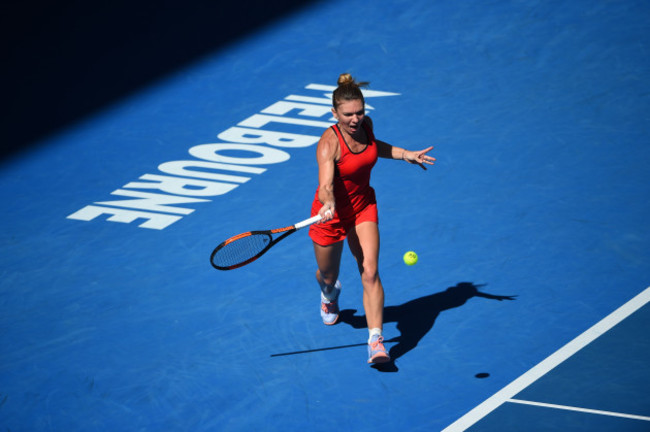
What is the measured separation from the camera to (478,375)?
6785 mm

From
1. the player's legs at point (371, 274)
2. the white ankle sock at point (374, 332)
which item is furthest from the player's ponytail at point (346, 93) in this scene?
the white ankle sock at point (374, 332)

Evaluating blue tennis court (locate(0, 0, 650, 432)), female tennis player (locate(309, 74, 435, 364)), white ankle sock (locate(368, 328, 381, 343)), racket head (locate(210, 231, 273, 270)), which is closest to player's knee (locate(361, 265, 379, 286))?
female tennis player (locate(309, 74, 435, 364))

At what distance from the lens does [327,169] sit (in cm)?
675

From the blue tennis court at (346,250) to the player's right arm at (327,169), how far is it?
1.29 m

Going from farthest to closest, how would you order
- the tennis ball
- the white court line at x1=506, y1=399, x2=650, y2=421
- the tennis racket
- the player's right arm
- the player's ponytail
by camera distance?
the tennis ball < the tennis racket < the player's ponytail < the player's right arm < the white court line at x1=506, y1=399, x2=650, y2=421

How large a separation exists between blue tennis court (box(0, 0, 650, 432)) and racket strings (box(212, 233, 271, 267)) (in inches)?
28.1

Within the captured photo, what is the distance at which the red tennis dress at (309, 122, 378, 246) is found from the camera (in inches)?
271

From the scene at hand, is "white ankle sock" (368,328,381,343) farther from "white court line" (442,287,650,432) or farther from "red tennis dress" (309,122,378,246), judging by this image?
"white court line" (442,287,650,432)

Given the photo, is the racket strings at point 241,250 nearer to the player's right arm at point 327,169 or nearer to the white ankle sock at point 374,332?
the player's right arm at point 327,169

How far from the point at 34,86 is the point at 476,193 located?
697 cm

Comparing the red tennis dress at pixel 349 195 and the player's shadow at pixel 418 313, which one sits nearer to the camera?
the red tennis dress at pixel 349 195

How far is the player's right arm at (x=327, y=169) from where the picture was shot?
6.59 metres

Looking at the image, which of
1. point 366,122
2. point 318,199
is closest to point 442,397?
point 318,199

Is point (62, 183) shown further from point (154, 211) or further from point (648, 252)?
point (648, 252)
